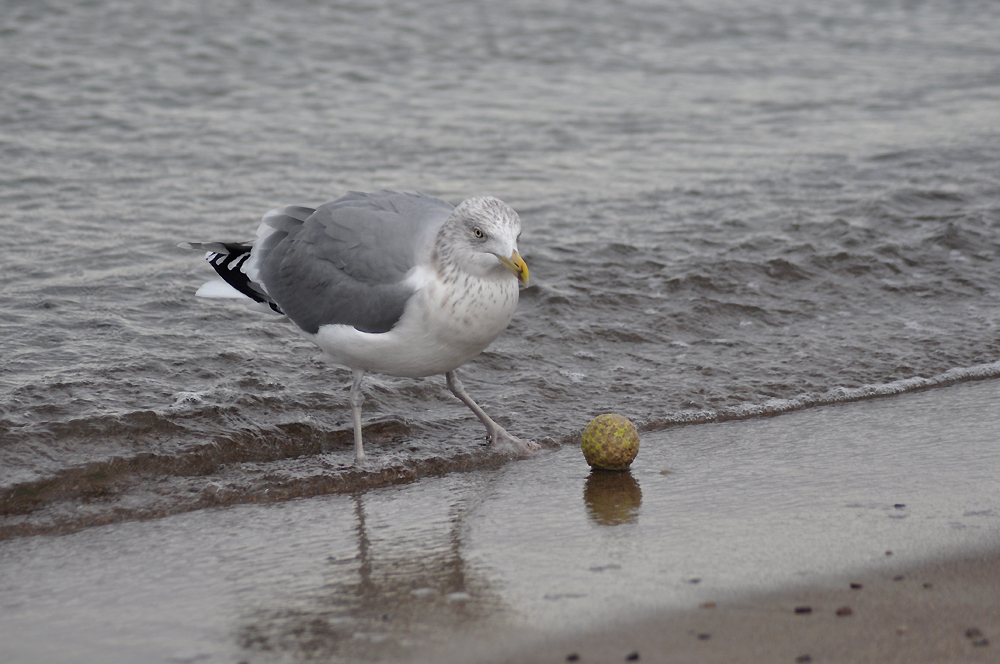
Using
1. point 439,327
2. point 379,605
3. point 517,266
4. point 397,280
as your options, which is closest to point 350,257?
point 397,280

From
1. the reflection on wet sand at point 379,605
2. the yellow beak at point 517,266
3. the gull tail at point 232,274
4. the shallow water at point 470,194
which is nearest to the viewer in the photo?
the reflection on wet sand at point 379,605

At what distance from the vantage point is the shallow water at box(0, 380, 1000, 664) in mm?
3115

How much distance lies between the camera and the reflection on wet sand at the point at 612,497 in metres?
3.98

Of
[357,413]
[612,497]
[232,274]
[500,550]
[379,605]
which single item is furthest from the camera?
[232,274]

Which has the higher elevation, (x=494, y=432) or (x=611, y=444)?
(x=611, y=444)

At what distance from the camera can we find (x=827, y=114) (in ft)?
41.6

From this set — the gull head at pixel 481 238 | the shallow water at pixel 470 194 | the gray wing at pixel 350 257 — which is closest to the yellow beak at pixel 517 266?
the gull head at pixel 481 238

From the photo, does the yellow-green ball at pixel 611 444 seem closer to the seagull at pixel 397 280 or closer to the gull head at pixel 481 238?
the seagull at pixel 397 280

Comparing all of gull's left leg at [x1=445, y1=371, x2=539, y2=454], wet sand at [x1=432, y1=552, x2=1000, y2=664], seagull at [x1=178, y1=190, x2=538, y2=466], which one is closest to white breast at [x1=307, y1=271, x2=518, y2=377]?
seagull at [x1=178, y1=190, x2=538, y2=466]

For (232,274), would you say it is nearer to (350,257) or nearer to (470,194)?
(350,257)

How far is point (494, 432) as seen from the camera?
504 centimetres

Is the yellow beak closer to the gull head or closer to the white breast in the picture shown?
the gull head

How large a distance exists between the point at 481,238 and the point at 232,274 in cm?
171

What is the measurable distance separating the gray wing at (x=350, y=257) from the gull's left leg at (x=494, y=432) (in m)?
0.74
